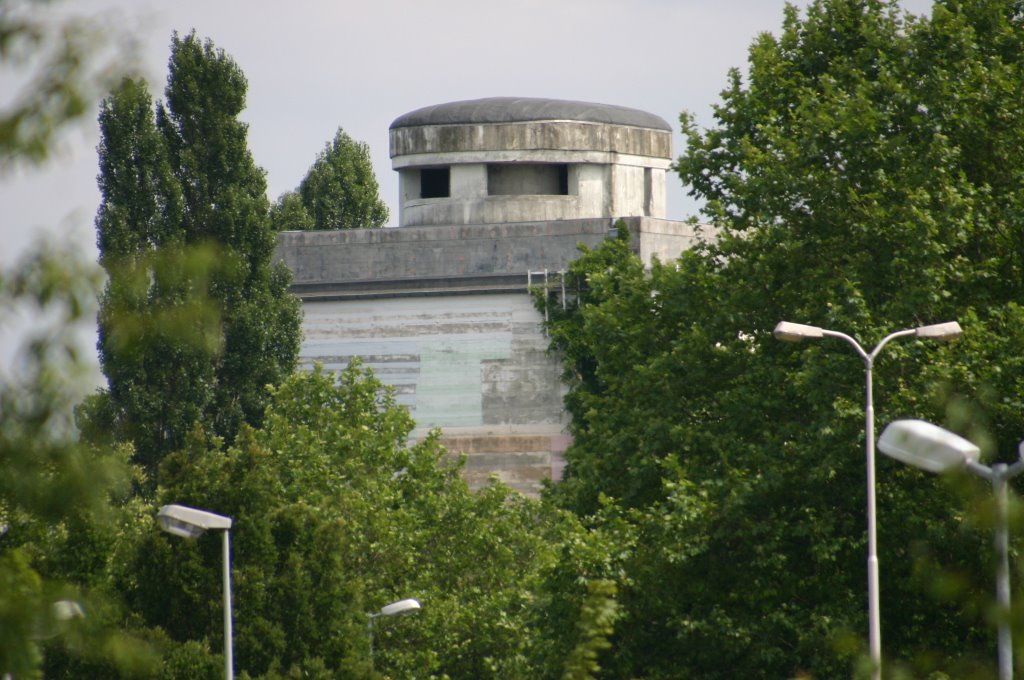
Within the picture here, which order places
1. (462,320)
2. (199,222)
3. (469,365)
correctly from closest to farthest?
(199,222) < (469,365) < (462,320)

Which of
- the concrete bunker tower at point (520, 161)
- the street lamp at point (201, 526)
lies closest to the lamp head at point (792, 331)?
the street lamp at point (201, 526)

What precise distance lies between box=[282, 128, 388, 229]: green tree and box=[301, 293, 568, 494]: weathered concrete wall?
11.1 meters

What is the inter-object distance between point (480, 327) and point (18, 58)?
4501 cm

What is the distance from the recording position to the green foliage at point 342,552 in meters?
25.8

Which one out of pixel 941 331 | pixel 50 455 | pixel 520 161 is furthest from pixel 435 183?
pixel 50 455

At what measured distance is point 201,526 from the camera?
22.9m

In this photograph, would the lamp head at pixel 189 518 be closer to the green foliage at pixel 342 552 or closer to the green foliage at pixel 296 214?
the green foliage at pixel 342 552

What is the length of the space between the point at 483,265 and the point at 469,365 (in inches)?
107

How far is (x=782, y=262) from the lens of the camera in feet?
96.9

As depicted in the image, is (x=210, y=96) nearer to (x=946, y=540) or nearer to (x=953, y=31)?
(x=953, y=31)

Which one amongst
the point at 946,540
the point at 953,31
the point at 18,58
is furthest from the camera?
the point at 953,31

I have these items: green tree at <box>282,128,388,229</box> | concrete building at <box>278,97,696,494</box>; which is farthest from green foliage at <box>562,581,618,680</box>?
green tree at <box>282,128,388,229</box>

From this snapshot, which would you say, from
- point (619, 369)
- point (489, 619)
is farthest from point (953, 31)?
point (489, 619)

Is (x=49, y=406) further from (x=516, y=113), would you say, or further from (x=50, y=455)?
(x=516, y=113)
